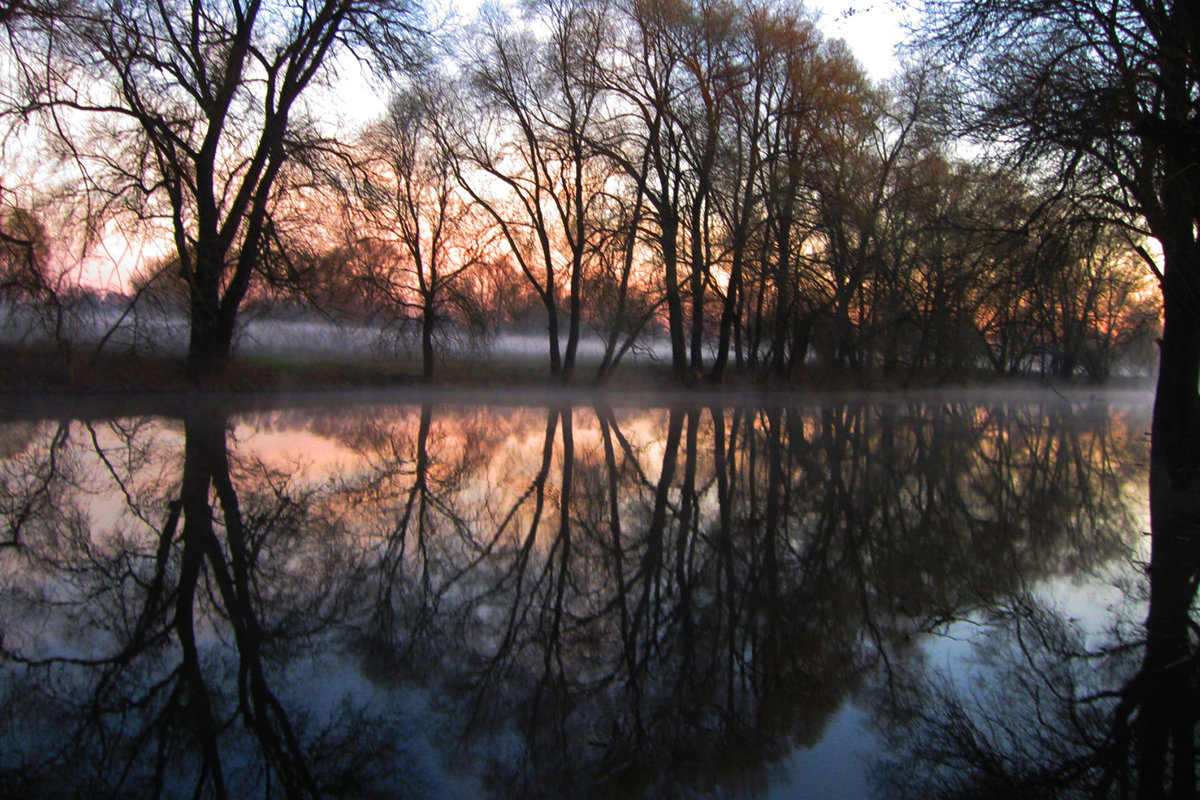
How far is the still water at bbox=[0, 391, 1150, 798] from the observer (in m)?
2.70

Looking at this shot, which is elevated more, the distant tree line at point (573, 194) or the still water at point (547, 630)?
the distant tree line at point (573, 194)

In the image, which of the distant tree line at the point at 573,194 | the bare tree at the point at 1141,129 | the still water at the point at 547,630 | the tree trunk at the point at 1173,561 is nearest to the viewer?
the still water at the point at 547,630

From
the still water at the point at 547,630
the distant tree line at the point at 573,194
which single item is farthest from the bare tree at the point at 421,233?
the still water at the point at 547,630

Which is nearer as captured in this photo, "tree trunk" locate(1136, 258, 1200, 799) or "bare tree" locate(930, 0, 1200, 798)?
"tree trunk" locate(1136, 258, 1200, 799)

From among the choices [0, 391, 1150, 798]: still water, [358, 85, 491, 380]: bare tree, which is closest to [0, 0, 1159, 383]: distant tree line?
[358, 85, 491, 380]: bare tree

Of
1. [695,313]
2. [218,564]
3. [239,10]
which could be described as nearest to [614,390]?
[695,313]

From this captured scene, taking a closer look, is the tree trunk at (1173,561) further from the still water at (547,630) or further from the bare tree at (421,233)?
the bare tree at (421,233)

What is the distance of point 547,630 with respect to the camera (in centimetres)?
382

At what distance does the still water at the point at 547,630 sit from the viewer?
270 cm

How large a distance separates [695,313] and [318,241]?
11.4m

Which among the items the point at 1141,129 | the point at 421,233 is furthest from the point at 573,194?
the point at 1141,129

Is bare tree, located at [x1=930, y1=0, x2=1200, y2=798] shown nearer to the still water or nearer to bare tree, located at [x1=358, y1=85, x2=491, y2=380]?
the still water

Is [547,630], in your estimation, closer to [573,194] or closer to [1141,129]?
[1141,129]

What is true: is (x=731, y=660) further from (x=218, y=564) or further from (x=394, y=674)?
(x=218, y=564)
